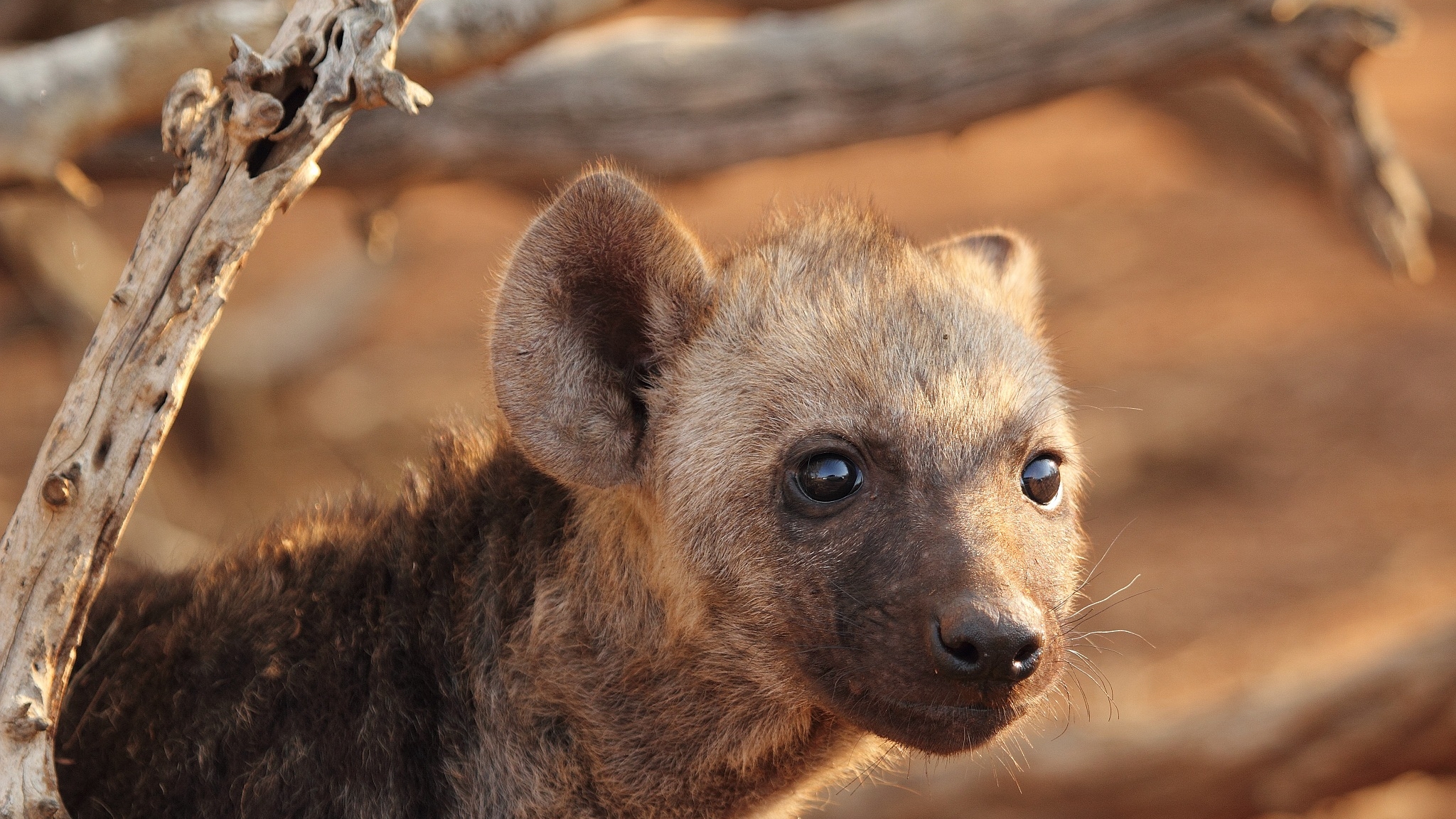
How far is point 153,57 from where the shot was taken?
3.63 metres

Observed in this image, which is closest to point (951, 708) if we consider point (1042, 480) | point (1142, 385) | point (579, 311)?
point (1042, 480)

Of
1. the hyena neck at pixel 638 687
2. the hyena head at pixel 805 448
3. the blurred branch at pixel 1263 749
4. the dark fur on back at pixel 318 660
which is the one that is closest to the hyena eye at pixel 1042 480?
the hyena head at pixel 805 448

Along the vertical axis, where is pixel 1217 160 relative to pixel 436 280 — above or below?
above

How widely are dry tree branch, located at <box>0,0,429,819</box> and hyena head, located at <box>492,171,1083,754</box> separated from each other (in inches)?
18.2

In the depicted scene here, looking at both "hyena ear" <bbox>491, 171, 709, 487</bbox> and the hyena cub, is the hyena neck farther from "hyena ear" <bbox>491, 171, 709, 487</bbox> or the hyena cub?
"hyena ear" <bbox>491, 171, 709, 487</bbox>

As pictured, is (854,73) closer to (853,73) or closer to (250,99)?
(853,73)

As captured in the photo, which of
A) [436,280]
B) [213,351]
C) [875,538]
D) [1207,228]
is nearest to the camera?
[875,538]

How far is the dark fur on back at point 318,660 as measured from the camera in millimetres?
2592

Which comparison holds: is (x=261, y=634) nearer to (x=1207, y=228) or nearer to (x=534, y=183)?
(x=534, y=183)

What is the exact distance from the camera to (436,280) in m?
13.4

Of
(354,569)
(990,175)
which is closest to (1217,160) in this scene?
(354,569)

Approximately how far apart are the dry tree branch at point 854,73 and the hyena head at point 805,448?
5.61ft

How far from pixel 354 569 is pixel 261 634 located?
227 mm

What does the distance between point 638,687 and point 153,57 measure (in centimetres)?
220
